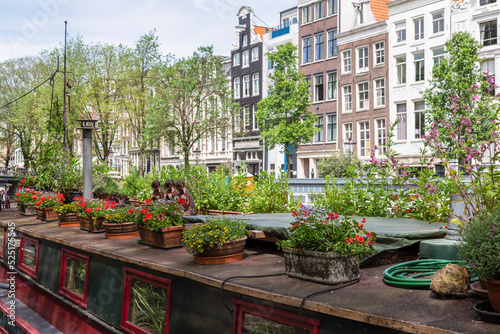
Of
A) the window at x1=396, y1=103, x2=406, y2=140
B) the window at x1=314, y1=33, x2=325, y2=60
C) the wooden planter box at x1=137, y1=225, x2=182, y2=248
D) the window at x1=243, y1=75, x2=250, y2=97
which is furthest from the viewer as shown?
the window at x1=243, y1=75, x2=250, y2=97

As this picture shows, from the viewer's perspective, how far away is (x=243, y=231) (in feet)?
15.9

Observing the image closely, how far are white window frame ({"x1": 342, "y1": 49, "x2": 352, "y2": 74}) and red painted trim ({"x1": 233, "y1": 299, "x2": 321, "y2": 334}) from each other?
26094 millimetres

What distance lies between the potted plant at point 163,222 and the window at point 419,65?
72.5 feet

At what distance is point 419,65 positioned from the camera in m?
25.3

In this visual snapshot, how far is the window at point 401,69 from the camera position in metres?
26.0

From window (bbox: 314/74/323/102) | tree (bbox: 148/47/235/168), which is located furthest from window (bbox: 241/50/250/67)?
tree (bbox: 148/47/235/168)

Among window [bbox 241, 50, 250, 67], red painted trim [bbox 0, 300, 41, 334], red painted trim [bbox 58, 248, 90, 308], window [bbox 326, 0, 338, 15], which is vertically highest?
window [bbox 326, 0, 338, 15]

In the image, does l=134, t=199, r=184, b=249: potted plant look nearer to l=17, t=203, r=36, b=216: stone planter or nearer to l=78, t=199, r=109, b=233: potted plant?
l=78, t=199, r=109, b=233: potted plant

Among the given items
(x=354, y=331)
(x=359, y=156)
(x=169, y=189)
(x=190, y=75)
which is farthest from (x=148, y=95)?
(x=354, y=331)

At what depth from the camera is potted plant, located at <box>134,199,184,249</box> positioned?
556 cm

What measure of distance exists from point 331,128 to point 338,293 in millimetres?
26690

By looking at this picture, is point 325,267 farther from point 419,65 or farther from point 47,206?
point 419,65

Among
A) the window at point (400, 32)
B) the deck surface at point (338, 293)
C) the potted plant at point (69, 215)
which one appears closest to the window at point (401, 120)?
the window at point (400, 32)

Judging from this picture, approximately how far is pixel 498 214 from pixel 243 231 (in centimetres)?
255
